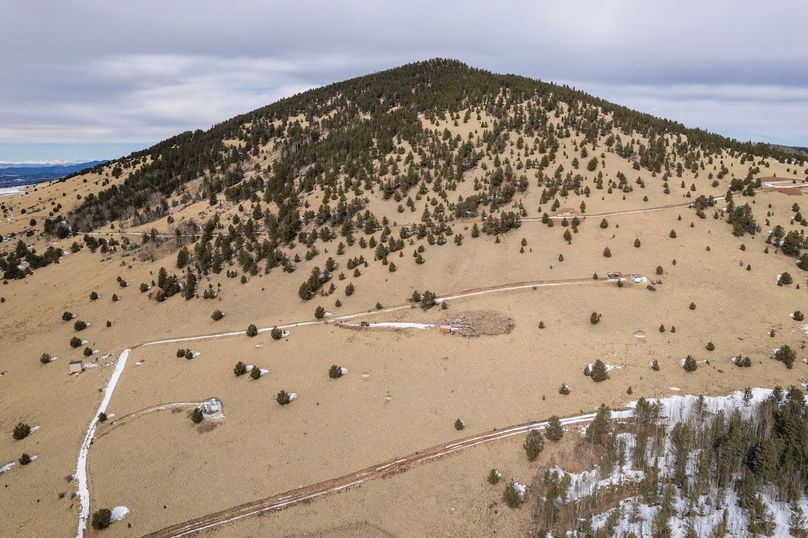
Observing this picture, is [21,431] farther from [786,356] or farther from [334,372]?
[786,356]

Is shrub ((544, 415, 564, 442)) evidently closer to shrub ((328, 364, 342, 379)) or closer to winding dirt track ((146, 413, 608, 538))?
winding dirt track ((146, 413, 608, 538))

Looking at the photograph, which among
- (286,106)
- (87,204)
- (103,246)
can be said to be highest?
(286,106)

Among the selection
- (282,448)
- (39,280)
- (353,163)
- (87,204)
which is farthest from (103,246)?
(282,448)

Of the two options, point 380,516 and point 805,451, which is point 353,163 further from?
point 805,451

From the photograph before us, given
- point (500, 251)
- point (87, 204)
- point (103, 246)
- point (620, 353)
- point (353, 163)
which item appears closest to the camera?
point (620, 353)

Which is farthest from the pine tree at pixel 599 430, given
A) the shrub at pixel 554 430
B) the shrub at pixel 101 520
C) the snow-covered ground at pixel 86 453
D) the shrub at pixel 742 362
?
the snow-covered ground at pixel 86 453

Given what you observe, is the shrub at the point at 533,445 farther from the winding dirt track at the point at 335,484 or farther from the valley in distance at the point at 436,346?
the winding dirt track at the point at 335,484

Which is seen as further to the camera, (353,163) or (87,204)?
(87,204)
